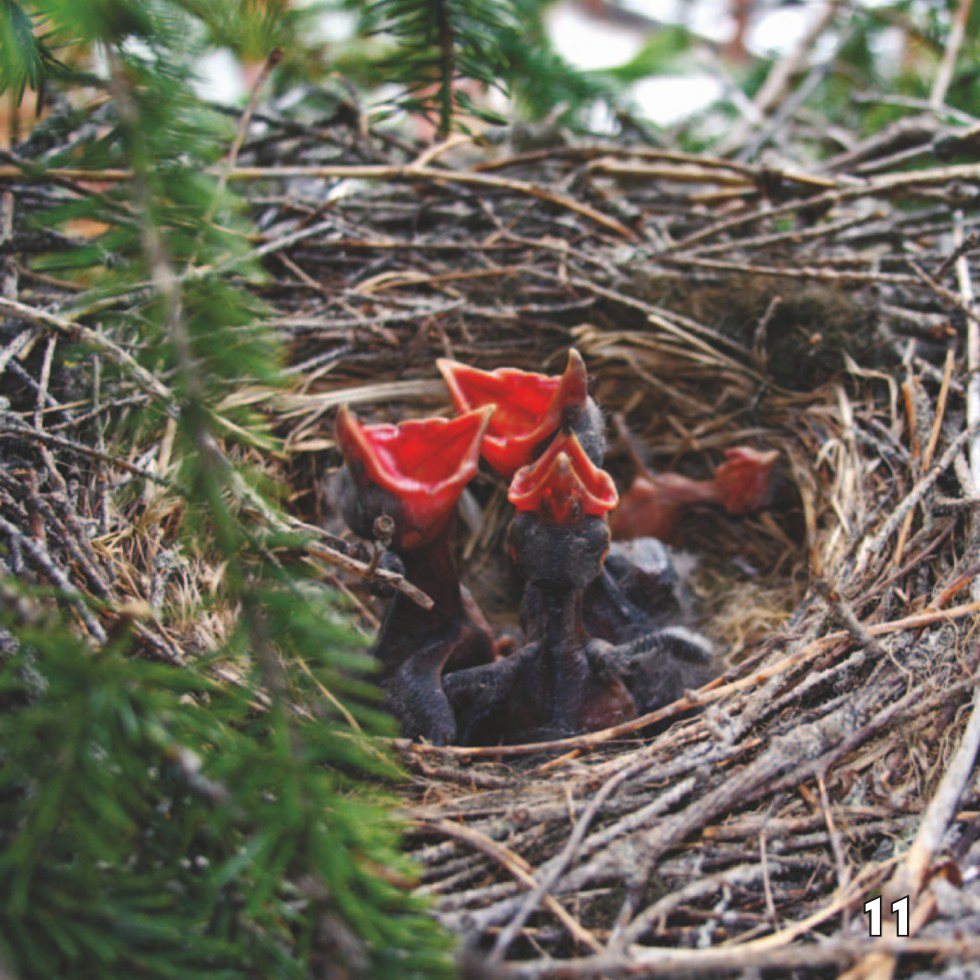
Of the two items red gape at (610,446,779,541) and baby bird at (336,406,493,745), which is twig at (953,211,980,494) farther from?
baby bird at (336,406,493,745)

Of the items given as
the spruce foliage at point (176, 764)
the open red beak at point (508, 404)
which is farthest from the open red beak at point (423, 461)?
the spruce foliage at point (176, 764)

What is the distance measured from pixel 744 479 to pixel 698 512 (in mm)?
203

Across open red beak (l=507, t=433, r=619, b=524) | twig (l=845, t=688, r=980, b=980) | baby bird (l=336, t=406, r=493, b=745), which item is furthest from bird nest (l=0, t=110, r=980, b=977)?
open red beak (l=507, t=433, r=619, b=524)

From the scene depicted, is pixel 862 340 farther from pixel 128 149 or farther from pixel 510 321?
pixel 128 149

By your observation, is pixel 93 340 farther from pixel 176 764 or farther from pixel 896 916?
pixel 896 916

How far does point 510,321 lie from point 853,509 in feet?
2.20

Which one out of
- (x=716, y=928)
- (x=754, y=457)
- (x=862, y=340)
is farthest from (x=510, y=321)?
(x=716, y=928)

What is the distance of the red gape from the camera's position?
5.18 feet

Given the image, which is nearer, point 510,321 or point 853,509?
point 853,509

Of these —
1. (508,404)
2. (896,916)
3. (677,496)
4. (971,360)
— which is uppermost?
(971,360)

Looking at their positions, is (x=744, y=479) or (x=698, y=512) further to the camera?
(x=698, y=512)

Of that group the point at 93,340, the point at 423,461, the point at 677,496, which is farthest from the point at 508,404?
the point at 93,340

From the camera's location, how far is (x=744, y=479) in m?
1.57

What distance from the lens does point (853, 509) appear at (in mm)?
1328
